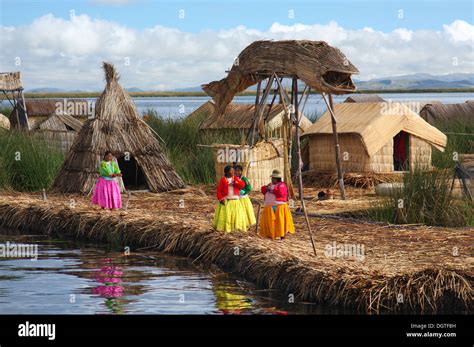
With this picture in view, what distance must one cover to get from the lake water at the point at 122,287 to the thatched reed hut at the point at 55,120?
245 inches

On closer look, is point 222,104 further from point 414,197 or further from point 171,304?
point 171,304

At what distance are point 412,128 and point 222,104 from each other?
3.82 m

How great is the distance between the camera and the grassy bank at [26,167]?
19938 mm

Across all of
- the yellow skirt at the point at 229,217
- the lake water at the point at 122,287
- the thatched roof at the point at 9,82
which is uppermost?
the thatched roof at the point at 9,82

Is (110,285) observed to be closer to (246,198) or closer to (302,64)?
(246,198)

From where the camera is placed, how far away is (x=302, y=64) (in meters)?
16.2

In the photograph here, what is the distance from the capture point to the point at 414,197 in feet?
47.5

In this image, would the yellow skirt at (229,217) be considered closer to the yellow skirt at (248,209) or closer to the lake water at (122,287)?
the yellow skirt at (248,209)

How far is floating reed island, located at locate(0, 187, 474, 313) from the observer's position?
10.3 m

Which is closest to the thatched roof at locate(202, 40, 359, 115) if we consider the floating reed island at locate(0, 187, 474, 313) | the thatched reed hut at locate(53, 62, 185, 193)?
the floating reed island at locate(0, 187, 474, 313)

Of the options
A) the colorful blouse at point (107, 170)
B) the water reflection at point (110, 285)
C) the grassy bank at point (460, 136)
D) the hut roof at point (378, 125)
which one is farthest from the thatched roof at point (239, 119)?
the water reflection at point (110, 285)

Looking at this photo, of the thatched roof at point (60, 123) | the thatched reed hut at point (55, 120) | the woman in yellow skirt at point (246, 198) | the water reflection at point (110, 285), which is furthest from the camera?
the thatched roof at point (60, 123)

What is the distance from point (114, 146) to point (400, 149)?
19.4 feet
